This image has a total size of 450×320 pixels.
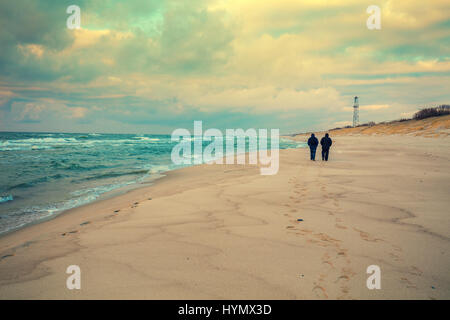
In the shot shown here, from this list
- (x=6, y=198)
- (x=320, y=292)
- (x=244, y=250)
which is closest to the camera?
(x=320, y=292)

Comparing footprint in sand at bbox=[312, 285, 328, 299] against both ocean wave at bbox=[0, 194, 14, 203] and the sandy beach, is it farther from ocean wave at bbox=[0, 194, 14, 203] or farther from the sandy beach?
ocean wave at bbox=[0, 194, 14, 203]

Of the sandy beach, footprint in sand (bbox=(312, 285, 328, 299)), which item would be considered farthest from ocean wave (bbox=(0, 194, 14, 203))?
footprint in sand (bbox=(312, 285, 328, 299))

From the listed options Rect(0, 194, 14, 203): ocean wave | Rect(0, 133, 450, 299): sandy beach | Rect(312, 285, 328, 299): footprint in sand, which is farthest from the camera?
Rect(0, 194, 14, 203): ocean wave

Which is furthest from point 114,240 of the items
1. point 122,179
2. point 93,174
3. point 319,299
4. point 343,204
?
point 93,174

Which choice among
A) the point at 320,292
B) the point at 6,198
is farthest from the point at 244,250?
the point at 6,198

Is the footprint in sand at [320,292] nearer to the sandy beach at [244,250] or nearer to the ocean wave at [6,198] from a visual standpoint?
the sandy beach at [244,250]

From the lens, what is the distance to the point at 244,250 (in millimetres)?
3318

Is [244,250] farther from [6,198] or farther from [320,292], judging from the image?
[6,198]

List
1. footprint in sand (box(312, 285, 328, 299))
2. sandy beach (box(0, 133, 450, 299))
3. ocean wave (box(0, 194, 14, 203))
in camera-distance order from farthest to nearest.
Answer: ocean wave (box(0, 194, 14, 203)), sandy beach (box(0, 133, 450, 299)), footprint in sand (box(312, 285, 328, 299))

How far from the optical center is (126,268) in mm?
2910

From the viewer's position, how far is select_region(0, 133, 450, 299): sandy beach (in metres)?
2.48

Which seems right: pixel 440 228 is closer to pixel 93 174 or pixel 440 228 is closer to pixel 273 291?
pixel 273 291

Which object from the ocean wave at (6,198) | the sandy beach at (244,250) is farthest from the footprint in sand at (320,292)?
the ocean wave at (6,198)

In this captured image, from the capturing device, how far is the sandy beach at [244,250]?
8.14 feet
